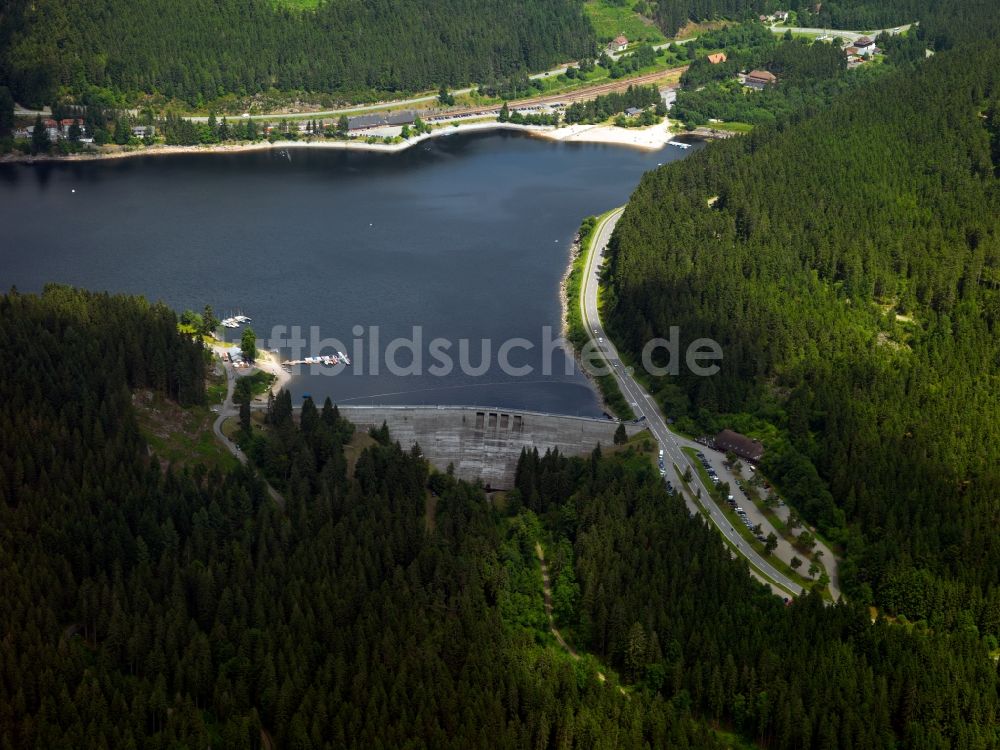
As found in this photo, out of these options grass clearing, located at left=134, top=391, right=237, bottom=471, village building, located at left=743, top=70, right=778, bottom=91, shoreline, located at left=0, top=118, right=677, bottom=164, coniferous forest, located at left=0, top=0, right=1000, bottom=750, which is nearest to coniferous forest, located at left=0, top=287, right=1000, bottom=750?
coniferous forest, located at left=0, top=0, right=1000, bottom=750

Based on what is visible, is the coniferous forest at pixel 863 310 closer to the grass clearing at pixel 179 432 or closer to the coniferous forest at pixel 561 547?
the coniferous forest at pixel 561 547

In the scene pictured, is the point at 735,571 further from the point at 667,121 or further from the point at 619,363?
the point at 667,121

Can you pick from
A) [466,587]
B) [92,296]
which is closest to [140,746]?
[466,587]

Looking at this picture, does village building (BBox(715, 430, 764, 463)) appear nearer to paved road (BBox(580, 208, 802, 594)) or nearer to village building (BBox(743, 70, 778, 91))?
paved road (BBox(580, 208, 802, 594))

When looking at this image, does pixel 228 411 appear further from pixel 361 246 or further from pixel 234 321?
pixel 361 246

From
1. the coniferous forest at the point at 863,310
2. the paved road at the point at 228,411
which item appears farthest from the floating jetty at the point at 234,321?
the coniferous forest at the point at 863,310

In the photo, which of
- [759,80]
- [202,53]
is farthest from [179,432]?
[759,80]

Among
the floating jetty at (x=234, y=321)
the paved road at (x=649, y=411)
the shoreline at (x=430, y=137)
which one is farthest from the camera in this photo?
the shoreline at (x=430, y=137)
